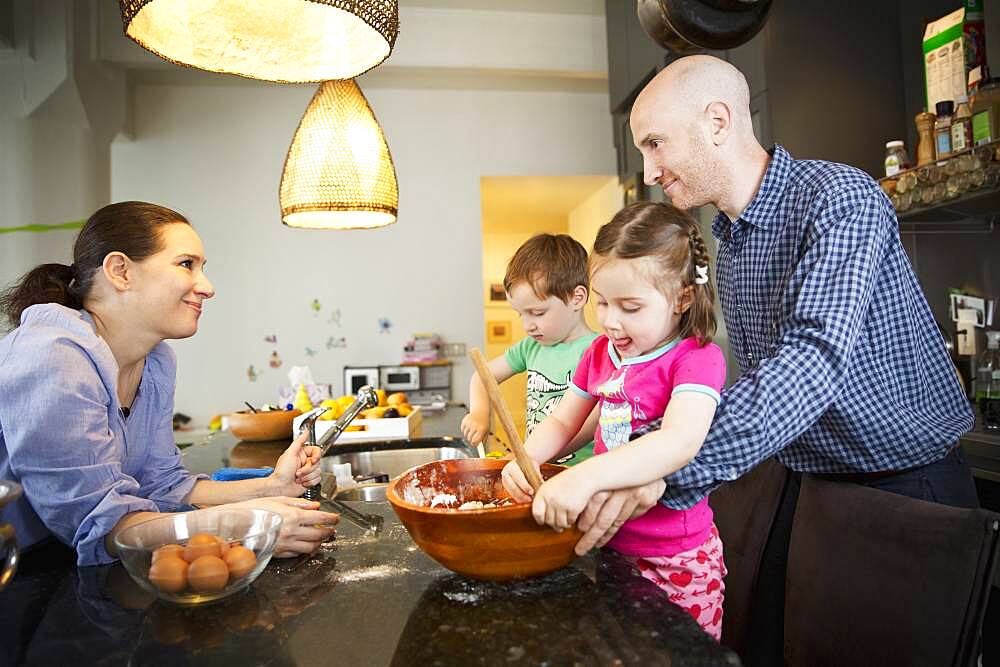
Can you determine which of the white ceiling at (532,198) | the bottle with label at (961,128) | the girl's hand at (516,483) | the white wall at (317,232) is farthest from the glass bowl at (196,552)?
the white ceiling at (532,198)

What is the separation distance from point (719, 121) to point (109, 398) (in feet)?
4.02

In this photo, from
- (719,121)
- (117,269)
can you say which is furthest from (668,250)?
(117,269)

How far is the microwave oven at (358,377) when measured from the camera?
201 inches

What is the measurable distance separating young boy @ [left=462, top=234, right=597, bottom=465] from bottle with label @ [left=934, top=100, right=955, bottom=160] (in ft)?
4.17

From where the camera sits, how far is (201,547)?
903 millimetres

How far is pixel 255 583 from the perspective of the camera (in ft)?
3.18

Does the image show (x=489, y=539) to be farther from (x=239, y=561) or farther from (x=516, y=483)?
(x=239, y=561)

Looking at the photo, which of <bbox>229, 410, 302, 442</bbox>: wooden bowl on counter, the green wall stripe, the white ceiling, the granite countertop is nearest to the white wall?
the white ceiling

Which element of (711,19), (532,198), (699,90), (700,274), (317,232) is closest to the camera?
(700,274)

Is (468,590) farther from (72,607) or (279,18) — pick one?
(279,18)

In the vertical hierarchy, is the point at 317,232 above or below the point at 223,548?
above

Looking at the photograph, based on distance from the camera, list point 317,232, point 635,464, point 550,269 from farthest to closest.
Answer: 1. point 317,232
2. point 550,269
3. point 635,464

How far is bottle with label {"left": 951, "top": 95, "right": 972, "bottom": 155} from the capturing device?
87.5 inches

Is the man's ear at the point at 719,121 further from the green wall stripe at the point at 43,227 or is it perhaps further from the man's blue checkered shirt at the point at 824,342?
the green wall stripe at the point at 43,227
